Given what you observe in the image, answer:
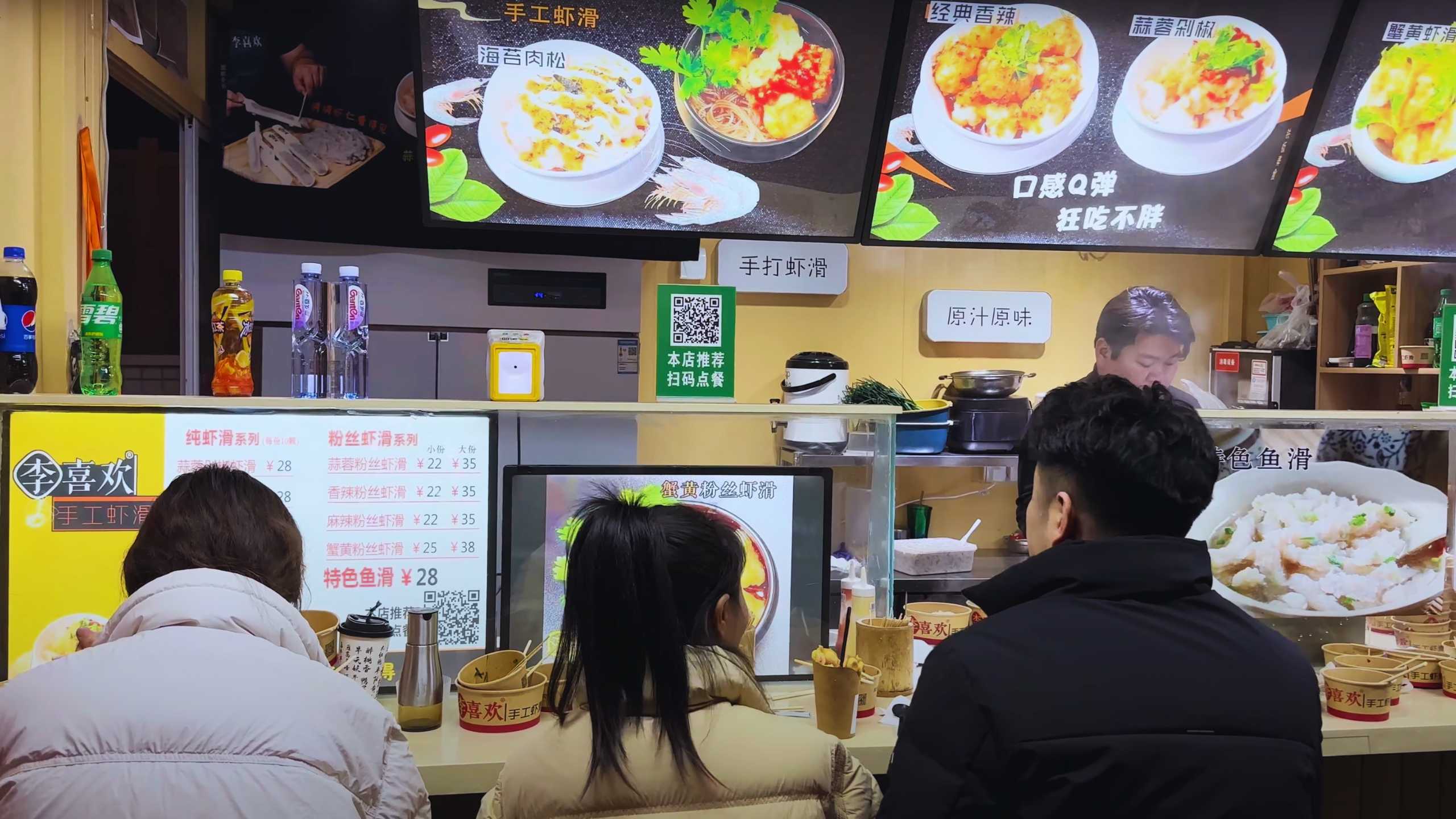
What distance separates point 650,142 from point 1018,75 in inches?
40.3

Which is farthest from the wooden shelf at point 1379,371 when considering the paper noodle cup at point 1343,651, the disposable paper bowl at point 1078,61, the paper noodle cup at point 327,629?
the paper noodle cup at point 327,629

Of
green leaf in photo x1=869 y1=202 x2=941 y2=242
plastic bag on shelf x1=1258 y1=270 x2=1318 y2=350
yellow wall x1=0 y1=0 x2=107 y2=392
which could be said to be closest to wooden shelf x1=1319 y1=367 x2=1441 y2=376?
plastic bag on shelf x1=1258 y1=270 x2=1318 y2=350

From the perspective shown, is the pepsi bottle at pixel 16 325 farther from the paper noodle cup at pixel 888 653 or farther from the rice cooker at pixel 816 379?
the rice cooker at pixel 816 379

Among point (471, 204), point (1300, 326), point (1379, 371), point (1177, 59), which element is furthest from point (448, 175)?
point (1300, 326)

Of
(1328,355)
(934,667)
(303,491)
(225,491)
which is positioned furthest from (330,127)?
(1328,355)

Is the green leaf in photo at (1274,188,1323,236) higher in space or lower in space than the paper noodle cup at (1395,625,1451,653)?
higher

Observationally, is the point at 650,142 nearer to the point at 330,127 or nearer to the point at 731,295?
the point at 731,295

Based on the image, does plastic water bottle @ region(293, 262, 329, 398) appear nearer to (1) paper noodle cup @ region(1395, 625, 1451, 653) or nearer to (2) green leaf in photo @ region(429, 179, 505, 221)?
(2) green leaf in photo @ region(429, 179, 505, 221)

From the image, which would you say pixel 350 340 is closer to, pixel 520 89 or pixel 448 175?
pixel 448 175

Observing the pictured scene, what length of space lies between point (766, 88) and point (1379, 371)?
2968mm

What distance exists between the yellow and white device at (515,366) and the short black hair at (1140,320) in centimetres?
221

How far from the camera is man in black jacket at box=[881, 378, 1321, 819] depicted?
1.11m

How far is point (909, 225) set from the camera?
2887 mm

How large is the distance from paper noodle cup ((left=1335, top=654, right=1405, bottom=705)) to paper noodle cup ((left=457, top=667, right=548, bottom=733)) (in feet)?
5.33
